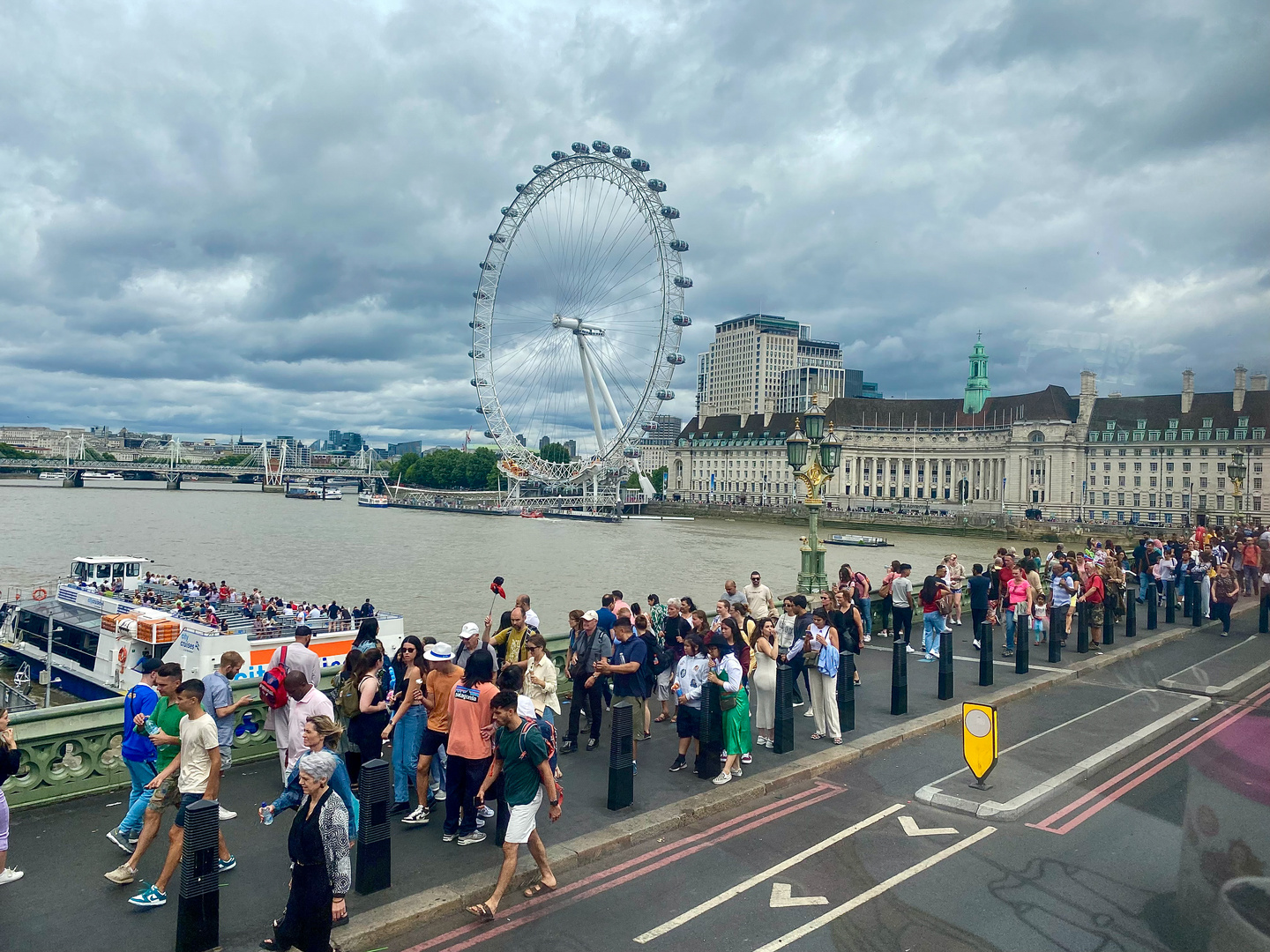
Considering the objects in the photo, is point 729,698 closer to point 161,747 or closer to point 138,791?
point 161,747

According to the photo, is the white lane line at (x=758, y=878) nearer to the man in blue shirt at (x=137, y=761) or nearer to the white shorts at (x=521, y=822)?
the white shorts at (x=521, y=822)

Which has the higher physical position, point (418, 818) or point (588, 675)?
point (588, 675)

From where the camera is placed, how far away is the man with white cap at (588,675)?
9.84 m

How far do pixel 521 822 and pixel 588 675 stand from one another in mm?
3526

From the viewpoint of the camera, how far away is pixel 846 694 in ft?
36.1

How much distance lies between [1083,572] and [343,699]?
1501 centimetres

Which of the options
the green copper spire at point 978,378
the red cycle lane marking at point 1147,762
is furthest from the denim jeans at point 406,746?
the green copper spire at point 978,378

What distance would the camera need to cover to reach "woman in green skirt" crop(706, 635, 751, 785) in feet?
29.6

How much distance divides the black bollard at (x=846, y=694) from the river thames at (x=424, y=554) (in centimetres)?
1975

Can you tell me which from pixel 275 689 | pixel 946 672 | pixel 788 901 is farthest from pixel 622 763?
pixel 946 672

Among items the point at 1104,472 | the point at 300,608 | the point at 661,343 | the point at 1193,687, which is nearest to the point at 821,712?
the point at 1193,687

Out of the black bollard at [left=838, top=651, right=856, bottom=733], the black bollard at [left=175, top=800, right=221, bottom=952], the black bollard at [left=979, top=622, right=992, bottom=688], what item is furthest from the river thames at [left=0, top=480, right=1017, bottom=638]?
the black bollard at [left=175, top=800, right=221, bottom=952]

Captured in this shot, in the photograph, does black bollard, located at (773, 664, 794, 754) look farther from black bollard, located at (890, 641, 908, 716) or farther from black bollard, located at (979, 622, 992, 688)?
black bollard, located at (979, 622, 992, 688)

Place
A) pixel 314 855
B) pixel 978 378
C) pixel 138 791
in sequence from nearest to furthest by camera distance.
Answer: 1. pixel 314 855
2. pixel 138 791
3. pixel 978 378
